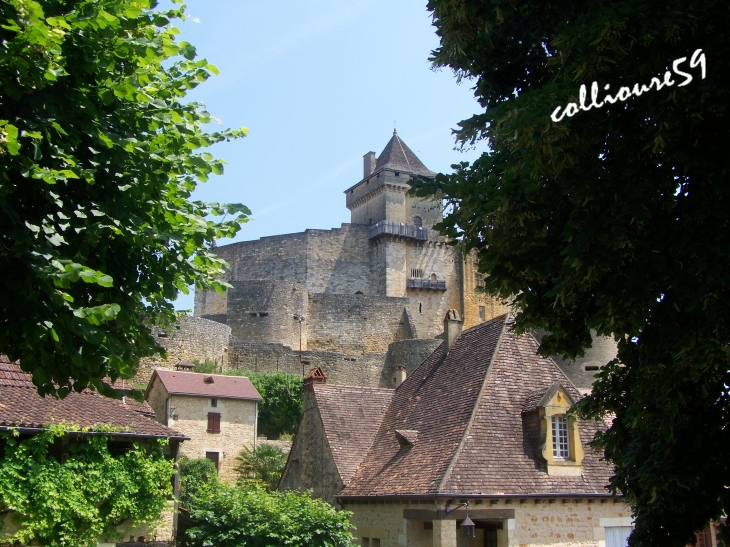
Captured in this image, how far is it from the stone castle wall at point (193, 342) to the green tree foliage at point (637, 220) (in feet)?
110

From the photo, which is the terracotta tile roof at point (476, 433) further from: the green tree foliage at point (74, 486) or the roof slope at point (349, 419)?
the green tree foliage at point (74, 486)

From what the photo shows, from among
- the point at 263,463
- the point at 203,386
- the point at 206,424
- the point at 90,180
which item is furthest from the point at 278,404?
the point at 90,180

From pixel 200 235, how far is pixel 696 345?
443 centimetres

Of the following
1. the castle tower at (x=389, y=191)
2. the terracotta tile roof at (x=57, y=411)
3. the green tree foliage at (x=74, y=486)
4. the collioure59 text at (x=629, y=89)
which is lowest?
the green tree foliage at (x=74, y=486)

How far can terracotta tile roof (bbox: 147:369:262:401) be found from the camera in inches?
1156

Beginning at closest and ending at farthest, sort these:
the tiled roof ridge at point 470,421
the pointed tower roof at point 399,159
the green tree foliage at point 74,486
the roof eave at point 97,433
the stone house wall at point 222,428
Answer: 1. the green tree foliage at point 74,486
2. the roof eave at point 97,433
3. the tiled roof ridge at point 470,421
4. the stone house wall at point 222,428
5. the pointed tower roof at point 399,159

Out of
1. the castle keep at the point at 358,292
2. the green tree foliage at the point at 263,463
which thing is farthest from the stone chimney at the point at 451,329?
the castle keep at the point at 358,292

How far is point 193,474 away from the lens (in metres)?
26.3

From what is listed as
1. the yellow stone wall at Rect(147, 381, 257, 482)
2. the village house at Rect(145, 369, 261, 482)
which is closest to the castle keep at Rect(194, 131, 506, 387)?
the village house at Rect(145, 369, 261, 482)

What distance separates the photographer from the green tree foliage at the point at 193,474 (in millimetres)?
25064

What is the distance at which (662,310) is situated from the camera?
21.6 feet

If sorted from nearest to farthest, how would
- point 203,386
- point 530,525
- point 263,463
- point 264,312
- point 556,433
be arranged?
point 530,525 → point 556,433 → point 263,463 → point 203,386 → point 264,312

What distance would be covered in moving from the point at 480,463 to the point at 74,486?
678 centimetres

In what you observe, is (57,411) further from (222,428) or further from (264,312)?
(264,312)
